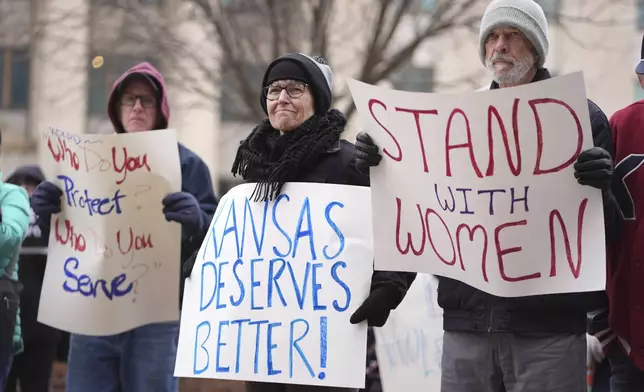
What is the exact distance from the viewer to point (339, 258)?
12.5 feet

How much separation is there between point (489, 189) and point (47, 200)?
228cm

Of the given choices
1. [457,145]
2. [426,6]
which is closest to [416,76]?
[426,6]

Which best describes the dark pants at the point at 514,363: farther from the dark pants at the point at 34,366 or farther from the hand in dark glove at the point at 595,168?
the dark pants at the point at 34,366

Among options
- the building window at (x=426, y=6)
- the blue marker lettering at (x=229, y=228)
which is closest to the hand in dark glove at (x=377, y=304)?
the blue marker lettering at (x=229, y=228)

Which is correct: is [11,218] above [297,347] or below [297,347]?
above

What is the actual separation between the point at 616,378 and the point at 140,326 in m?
2.05

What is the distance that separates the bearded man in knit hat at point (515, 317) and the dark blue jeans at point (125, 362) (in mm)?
1590

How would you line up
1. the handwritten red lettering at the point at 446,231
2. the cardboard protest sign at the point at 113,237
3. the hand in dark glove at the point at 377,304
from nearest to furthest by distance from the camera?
1. the handwritten red lettering at the point at 446,231
2. the hand in dark glove at the point at 377,304
3. the cardboard protest sign at the point at 113,237

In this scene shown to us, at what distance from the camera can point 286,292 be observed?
380cm

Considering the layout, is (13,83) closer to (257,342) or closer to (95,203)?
(95,203)

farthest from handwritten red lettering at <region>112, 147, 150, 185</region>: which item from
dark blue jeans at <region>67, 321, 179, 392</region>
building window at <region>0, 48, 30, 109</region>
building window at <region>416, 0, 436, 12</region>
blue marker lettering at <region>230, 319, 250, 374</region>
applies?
building window at <region>0, 48, 30, 109</region>

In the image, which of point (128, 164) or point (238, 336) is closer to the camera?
point (238, 336)

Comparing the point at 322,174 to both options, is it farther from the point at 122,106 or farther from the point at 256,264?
the point at 122,106

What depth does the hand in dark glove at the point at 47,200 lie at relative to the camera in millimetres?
4961
